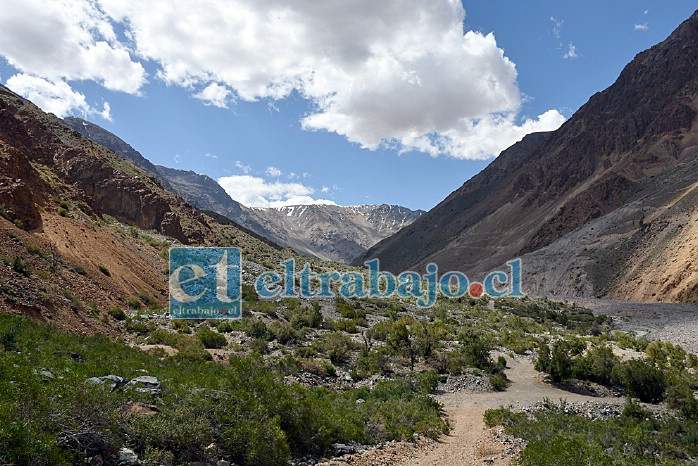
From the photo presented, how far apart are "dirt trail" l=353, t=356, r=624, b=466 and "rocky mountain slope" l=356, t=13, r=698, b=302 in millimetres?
33296

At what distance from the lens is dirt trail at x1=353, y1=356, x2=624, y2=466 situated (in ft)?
27.2

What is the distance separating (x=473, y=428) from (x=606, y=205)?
76.9 meters

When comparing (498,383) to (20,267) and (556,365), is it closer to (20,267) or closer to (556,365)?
(556,365)

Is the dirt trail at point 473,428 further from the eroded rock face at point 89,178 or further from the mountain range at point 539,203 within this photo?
the eroded rock face at point 89,178

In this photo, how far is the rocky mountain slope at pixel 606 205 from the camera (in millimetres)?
48312

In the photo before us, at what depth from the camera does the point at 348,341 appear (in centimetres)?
1773

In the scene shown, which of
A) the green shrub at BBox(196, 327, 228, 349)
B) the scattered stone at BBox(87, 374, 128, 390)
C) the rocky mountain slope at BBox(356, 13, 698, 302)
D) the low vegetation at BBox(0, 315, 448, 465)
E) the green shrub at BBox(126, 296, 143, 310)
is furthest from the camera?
the rocky mountain slope at BBox(356, 13, 698, 302)

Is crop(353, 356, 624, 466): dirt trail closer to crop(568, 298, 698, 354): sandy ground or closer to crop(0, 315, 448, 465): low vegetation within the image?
crop(0, 315, 448, 465): low vegetation

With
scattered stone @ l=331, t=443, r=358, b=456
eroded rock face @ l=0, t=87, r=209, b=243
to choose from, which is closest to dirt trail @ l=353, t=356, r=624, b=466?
scattered stone @ l=331, t=443, r=358, b=456

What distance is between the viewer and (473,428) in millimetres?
10703

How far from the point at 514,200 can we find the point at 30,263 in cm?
11462

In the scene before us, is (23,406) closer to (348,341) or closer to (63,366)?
(63,366)
